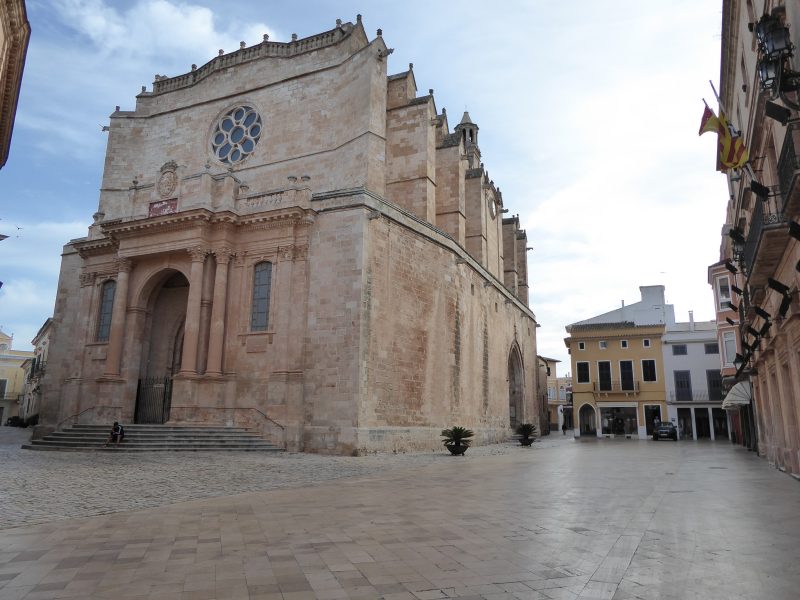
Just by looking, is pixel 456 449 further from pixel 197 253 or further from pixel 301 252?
pixel 197 253

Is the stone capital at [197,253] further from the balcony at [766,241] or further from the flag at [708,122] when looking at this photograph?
the balcony at [766,241]

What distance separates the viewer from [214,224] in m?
20.8

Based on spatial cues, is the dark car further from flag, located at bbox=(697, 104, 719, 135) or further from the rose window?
the rose window

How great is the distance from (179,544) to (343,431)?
12.9 m

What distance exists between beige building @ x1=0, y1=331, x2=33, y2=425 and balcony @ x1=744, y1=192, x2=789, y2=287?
69697mm

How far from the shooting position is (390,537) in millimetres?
5664

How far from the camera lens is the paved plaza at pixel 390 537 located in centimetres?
412

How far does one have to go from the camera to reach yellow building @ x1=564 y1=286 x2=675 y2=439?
40.1 m

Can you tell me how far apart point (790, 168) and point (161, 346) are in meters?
21.9

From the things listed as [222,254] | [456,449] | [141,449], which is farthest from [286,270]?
[456,449]

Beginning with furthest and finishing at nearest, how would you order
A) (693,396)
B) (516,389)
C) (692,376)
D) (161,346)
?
(692,376), (693,396), (516,389), (161,346)

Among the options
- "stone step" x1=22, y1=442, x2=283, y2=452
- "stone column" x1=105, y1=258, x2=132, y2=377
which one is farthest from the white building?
"stone column" x1=105, y1=258, x2=132, y2=377

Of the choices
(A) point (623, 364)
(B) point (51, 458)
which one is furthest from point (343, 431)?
(A) point (623, 364)

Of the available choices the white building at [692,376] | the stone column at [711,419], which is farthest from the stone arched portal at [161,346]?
the stone column at [711,419]
